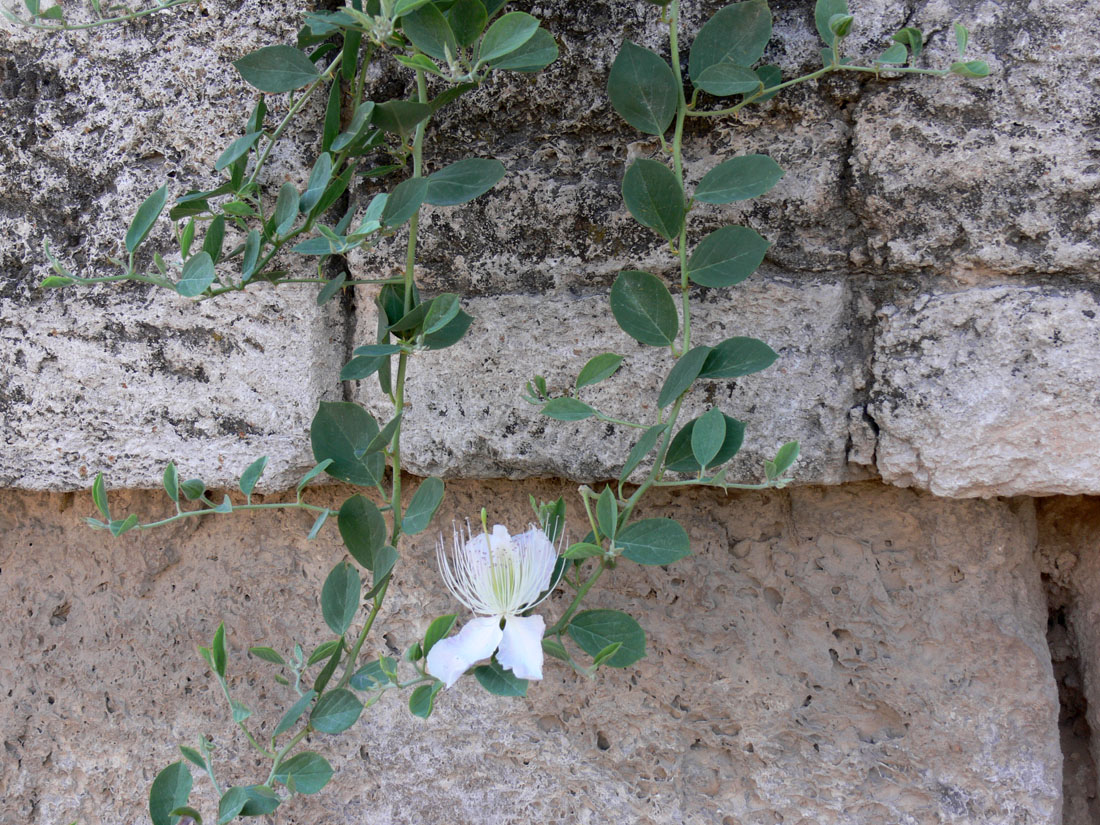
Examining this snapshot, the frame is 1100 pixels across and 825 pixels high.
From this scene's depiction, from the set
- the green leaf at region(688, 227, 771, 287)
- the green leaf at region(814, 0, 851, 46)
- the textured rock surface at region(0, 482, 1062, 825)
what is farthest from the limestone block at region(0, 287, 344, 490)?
the green leaf at region(814, 0, 851, 46)

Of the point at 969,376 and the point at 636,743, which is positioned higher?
the point at 969,376

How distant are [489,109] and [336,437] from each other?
0.39 m

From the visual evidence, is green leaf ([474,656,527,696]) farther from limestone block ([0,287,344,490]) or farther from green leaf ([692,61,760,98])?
green leaf ([692,61,760,98])

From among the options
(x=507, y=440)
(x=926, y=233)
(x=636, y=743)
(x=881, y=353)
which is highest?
(x=926, y=233)

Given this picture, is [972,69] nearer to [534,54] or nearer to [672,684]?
[534,54]

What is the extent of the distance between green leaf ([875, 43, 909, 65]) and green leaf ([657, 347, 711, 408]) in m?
0.31

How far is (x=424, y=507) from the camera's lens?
2.66 ft

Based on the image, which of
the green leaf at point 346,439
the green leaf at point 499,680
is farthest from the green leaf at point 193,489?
the green leaf at point 499,680

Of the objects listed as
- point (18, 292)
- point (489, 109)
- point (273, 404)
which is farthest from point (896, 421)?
point (18, 292)

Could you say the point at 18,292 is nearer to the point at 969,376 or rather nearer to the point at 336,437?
the point at 336,437

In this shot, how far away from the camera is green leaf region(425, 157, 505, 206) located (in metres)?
0.81

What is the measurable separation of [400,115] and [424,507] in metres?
0.36

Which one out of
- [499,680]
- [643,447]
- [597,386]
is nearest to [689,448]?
[643,447]

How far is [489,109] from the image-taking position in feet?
3.12
